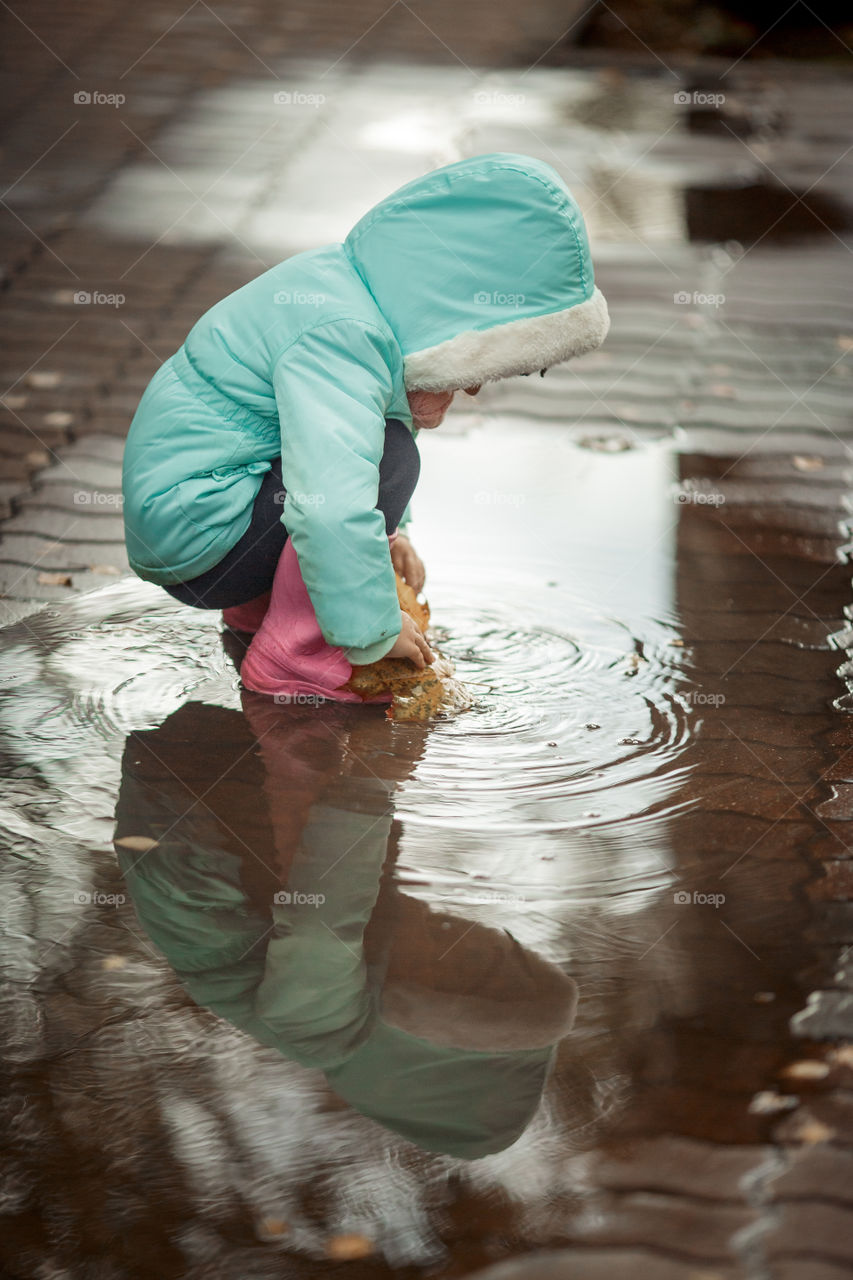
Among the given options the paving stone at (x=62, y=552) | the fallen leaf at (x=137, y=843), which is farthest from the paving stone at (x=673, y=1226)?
the paving stone at (x=62, y=552)

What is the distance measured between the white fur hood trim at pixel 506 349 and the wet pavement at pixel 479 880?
697 mm

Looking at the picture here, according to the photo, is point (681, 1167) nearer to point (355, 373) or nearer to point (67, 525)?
point (355, 373)

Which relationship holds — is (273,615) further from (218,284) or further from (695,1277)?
(218,284)

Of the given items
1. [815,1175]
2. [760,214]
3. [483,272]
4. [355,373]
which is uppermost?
[483,272]

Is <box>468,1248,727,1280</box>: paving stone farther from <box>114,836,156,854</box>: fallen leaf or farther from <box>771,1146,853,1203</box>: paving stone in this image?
<box>114,836,156,854</box>: fallen leaf

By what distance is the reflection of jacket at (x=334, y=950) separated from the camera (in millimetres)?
1874

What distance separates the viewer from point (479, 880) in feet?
7.61

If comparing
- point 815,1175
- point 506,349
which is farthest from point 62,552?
point 815,1175

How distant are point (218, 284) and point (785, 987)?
4.03 metres

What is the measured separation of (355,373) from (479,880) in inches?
37.8

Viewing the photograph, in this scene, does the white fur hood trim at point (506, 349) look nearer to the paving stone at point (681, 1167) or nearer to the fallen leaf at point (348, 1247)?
the paving stone at point (681, 1167)

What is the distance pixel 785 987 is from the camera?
207 cm

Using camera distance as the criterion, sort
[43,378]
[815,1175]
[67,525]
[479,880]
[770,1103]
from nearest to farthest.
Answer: [815,1175] < [770,1103] < [479,880] < [67,525] < [43,378]

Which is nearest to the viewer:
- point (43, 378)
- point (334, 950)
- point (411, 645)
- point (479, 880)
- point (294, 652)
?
point (334, 950)
